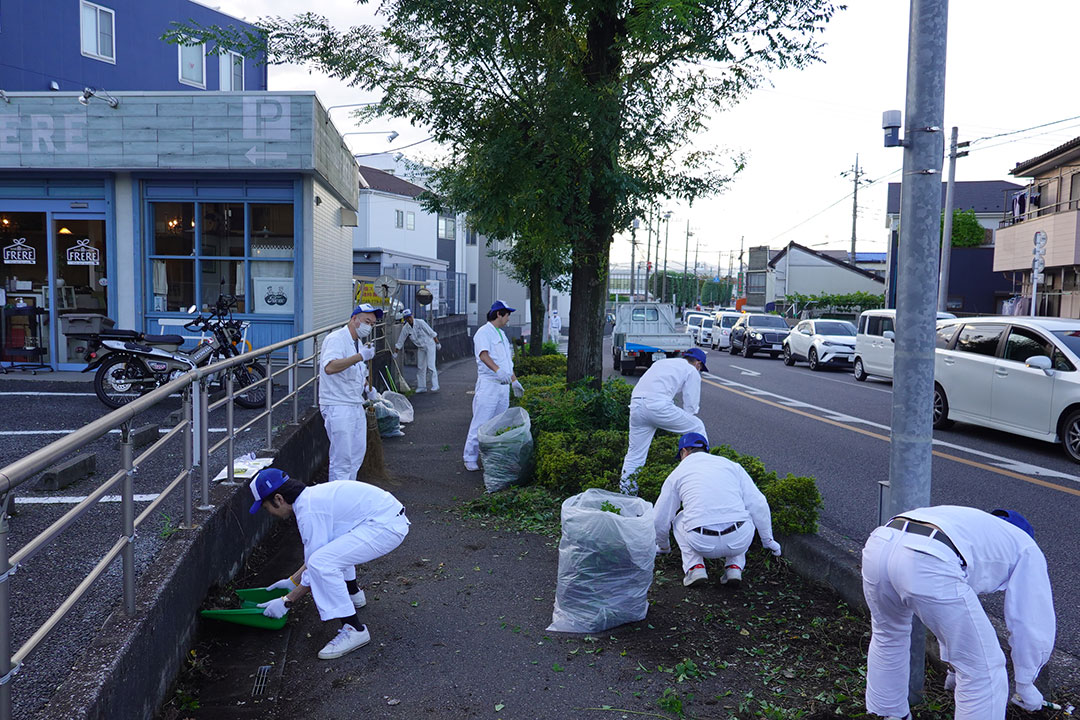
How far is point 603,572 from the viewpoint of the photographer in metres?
4.63

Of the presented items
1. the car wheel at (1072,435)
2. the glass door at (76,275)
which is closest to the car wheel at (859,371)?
the car wheel at (1072,435)

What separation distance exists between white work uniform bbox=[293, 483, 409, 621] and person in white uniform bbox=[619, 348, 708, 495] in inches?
116

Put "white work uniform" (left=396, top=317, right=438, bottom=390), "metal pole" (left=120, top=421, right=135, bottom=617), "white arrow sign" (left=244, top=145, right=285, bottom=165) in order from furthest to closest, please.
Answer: "white work uniform" (left=396, top=317, right=438, bottom=390) → "white arrow sign" (left=244, top=145, right=285, bottom=165) → "metal pole" (left=120, top=421, right=135, bottom=617)

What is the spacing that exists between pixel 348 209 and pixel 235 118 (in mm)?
5400

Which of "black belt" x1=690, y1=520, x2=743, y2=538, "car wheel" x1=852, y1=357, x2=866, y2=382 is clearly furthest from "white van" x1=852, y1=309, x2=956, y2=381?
"black belt" x1=690, y1=520, x2=743, y2=538

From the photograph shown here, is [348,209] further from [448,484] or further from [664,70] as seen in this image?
[448,484]

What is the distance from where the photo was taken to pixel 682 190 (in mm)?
10602

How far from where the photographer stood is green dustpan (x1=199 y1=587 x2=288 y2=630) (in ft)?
14.7

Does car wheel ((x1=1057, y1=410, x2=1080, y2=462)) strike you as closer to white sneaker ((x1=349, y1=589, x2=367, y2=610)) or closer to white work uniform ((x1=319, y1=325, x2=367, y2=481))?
white work uniform ((x1=319, y1=325, x2=367, y2=481))

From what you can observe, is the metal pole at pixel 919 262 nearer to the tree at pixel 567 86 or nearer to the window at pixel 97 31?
the tree at pixel 567 86

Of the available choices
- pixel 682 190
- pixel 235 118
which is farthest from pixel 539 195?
pixel 235 118

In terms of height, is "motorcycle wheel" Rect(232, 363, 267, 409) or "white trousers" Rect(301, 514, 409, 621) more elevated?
"motorcycle wheel" Rect(232, 363, 267, 409)

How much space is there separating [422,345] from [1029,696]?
13.1 metres

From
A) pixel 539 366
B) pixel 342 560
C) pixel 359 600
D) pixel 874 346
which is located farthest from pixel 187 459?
pixel 874 346
